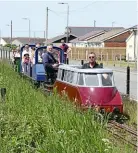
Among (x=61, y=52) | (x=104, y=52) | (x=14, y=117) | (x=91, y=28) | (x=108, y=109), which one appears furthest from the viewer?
(x=91, y=28)

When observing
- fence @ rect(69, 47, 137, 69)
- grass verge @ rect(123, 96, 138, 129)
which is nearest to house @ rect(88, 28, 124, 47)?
fence @ rect(69, 47, 137, 69)

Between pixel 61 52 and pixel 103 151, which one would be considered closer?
pixel 103 151

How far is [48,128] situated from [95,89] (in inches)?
168

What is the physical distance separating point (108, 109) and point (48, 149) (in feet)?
17.4

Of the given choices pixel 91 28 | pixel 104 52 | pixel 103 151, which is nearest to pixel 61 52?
pixel 103 151

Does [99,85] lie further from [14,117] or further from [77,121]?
[77,121]

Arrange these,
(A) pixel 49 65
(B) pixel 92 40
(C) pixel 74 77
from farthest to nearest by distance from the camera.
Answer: (B) pixel 92 40 → (A) pixel 49 65 → (C) pixel 74 77

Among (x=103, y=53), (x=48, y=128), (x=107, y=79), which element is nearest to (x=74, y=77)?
(x=107, y=79)

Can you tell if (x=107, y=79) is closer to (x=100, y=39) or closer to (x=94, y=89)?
(x=94, y=89)

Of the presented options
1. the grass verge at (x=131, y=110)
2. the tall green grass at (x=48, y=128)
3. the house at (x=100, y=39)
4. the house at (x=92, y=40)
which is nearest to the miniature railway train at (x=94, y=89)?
the grass verge at (x=131, y=110)

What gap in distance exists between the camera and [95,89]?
11.6 meters

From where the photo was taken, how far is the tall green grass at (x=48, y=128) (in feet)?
20.1

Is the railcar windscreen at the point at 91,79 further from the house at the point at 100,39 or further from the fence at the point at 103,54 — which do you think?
the house at the point at 100,39

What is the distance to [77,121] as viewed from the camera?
→ 23.9ft
